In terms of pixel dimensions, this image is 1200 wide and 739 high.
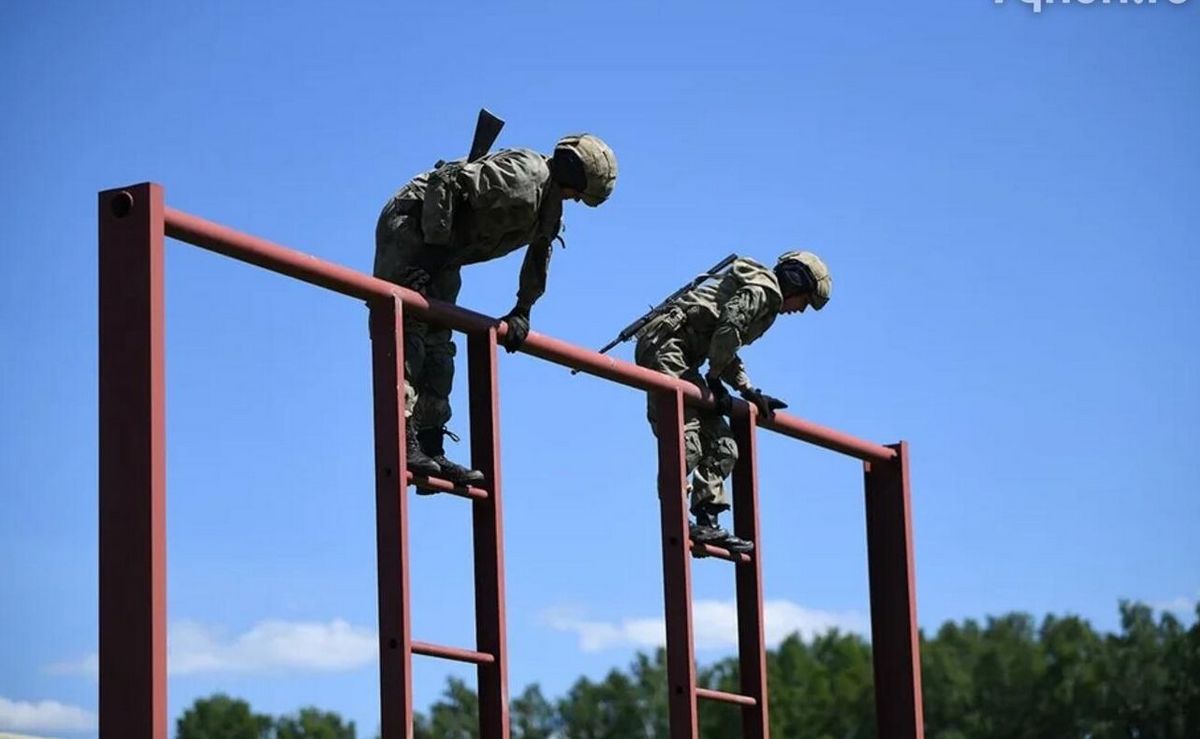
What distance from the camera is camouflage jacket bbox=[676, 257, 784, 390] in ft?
42.8

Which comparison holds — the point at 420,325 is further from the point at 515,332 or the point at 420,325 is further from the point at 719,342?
the point at 719,342

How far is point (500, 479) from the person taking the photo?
10086mm

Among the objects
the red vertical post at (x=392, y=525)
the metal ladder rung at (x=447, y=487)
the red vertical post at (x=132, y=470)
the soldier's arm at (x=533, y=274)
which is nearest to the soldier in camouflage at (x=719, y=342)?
the soldier's arm at (x=533, y=274)

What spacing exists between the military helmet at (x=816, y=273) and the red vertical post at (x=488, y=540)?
3443mm

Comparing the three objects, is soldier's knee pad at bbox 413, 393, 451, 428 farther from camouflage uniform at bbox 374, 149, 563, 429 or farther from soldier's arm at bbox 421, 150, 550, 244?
soldier's arm at bbox 421, 150, 550, 244

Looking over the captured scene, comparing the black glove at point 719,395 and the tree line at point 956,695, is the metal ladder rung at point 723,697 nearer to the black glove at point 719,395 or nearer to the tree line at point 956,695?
the black glove at point 719,395

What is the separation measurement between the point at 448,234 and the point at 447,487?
1240 mm

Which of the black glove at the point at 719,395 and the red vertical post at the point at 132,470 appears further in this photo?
the black glove at the point at 719,395

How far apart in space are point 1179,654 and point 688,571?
50335 millimetres

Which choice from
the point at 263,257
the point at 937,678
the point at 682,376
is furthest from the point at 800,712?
the point at 263,257

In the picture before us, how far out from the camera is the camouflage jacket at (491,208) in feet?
35.2

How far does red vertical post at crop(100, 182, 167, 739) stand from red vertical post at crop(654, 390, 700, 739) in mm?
3446

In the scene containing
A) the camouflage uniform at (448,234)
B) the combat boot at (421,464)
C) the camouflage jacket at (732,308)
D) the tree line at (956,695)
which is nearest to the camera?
the combat boot at (421,464)

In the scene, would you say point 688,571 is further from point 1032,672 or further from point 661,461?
point 1032,672
